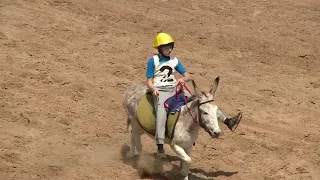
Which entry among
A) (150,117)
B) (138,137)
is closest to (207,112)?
(150,117)

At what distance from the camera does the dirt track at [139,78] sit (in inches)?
368

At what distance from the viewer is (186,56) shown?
533 inches

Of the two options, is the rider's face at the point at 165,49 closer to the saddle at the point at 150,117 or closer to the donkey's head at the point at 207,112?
the saddle at the point at 150,117

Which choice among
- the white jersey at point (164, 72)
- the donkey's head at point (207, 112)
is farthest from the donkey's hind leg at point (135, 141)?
the donkey's head at point (207, 112)

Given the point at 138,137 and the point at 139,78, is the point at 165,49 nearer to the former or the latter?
the point at 138,137

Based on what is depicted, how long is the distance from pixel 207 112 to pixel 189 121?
1.46 feet

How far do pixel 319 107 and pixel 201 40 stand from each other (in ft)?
12.7

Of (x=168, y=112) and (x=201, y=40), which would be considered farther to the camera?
(x=201, y=40)

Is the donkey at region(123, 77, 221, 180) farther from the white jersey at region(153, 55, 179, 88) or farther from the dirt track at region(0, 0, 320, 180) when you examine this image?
the dirt track at region(0, 0, 320, 180)

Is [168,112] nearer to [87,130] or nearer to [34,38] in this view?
[87,130]

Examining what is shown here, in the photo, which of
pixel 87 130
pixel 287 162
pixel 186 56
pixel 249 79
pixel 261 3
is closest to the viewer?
pixel 287 162

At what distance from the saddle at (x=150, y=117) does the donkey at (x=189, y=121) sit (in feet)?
0.24

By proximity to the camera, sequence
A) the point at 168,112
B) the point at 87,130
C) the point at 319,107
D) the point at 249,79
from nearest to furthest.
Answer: the point at 168,112
the point at 87,130
the point at 319,107
the point at 249,79

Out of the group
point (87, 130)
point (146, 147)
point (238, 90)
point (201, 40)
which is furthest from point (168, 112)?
point (201, 40)
